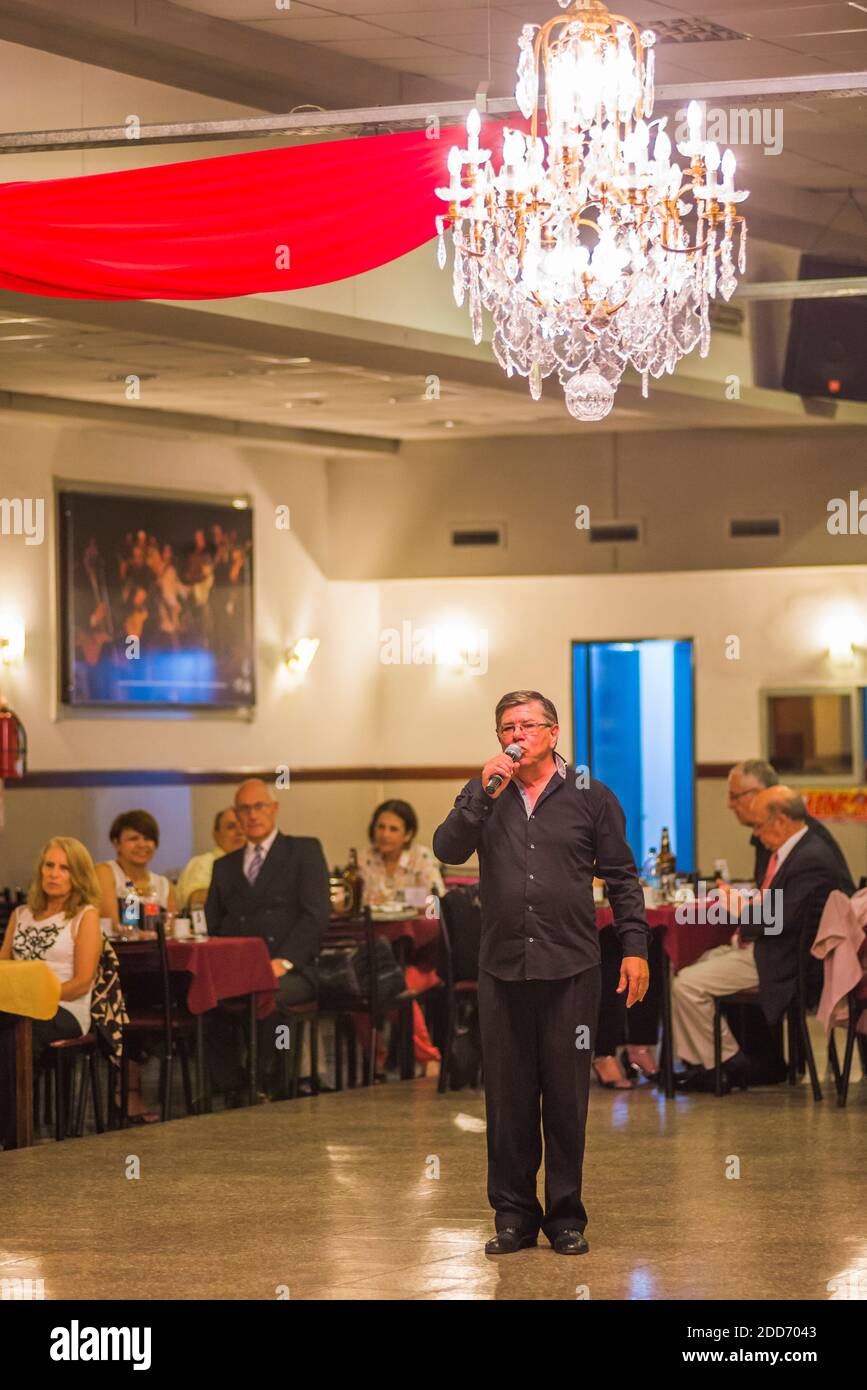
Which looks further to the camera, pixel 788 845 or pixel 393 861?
pixel 393 861

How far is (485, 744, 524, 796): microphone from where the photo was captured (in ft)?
18.9

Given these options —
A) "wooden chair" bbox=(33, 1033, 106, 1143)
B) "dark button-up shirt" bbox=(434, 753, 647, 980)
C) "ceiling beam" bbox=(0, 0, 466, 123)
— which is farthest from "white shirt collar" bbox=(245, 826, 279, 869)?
"dark button-up shirt" bbox=(434, 753, 647, 980)

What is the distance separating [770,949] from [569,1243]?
3455 millimetres

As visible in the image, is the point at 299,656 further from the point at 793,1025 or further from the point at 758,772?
the point at 793,1025

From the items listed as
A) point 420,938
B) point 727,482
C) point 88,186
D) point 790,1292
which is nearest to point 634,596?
point 727,482

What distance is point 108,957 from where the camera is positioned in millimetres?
8539

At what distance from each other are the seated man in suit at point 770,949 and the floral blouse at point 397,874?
6.12 ft

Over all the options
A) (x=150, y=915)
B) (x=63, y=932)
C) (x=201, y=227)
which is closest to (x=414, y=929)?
(x=150, y=915)

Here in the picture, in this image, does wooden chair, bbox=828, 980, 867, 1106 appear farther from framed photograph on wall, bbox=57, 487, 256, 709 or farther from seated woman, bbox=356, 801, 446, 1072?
framed photograph on wall, bbox=57, 487, 256, 709

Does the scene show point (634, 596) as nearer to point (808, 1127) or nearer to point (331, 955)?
point (331, 955)

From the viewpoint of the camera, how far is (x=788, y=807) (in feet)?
30.5

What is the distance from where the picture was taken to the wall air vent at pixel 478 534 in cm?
1527

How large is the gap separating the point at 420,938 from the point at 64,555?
4358mm

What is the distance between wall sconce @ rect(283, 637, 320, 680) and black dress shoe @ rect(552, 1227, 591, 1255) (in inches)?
374
